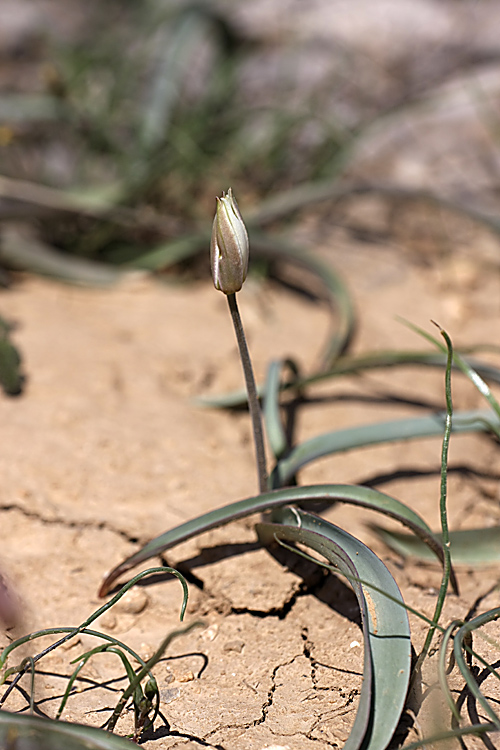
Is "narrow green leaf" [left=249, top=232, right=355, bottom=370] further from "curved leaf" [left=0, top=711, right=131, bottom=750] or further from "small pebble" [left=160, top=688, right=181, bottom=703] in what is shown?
"curved leaf" [left=0, top=711, right=131, bottom=750]

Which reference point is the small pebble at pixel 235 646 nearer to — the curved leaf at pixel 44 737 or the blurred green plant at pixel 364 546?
the blurred green plant at pixel 364 546

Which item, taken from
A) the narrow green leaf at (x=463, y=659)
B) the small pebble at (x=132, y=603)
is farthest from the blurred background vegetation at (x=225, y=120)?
the narrow green leaf at (x=463, y=659)

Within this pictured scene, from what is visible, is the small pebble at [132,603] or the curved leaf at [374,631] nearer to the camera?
the curved leaf at [374,631]

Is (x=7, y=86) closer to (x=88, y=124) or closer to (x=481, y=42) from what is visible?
(x=88, y=124)

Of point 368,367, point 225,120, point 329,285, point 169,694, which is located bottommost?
point 169,694

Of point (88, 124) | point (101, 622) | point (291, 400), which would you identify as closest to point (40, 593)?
point (101, 622)

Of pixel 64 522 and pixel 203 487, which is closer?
pixel 64 522

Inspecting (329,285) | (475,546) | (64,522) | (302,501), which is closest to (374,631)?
(302,501)

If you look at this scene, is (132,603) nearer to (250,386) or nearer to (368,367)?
(250,386)
